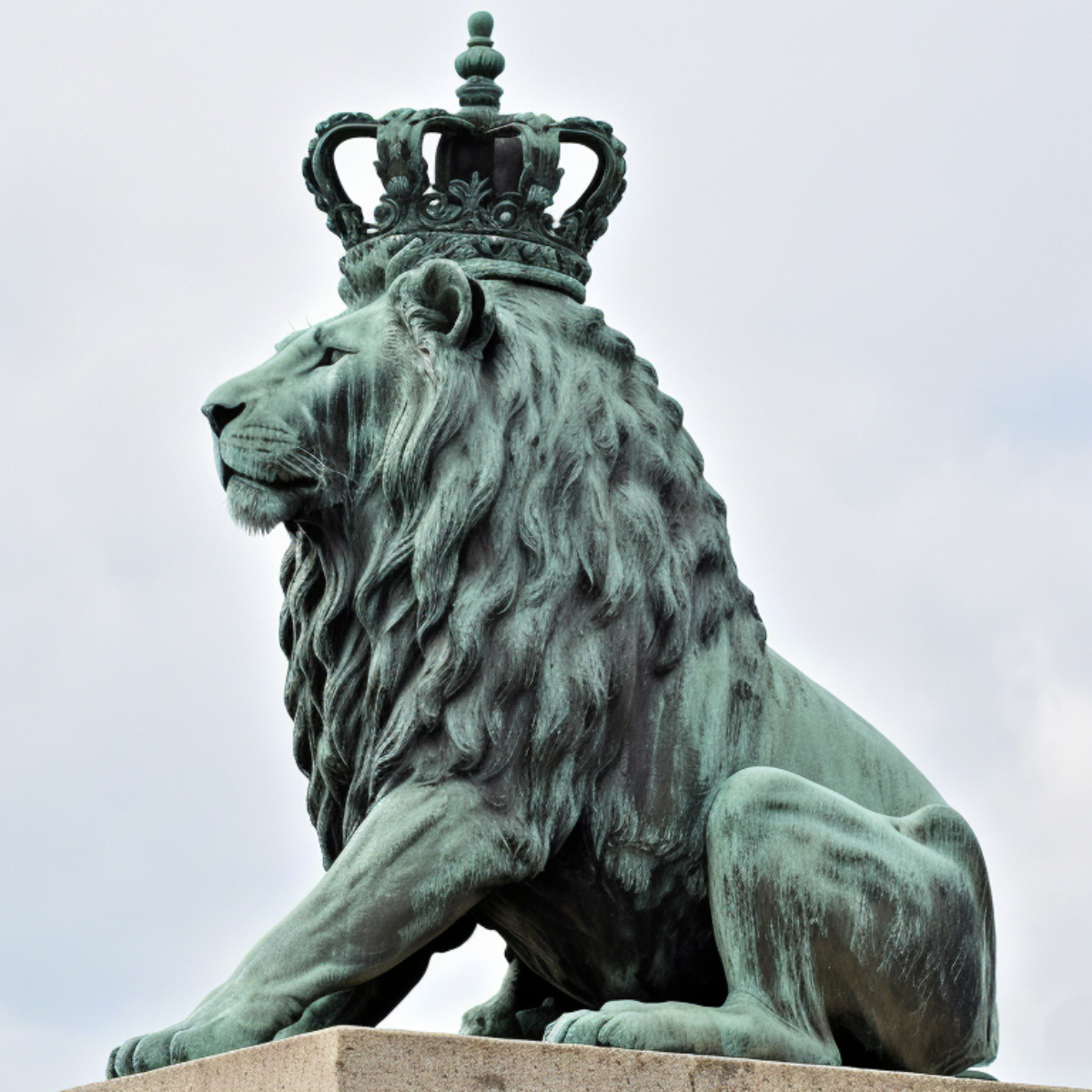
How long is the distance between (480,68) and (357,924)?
2827 millimetres

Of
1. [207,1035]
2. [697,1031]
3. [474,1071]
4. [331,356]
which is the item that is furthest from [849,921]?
[331,356]

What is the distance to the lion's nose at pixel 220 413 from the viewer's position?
19.2 feet

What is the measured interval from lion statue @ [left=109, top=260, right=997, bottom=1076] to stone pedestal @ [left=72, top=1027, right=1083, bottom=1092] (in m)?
0.25

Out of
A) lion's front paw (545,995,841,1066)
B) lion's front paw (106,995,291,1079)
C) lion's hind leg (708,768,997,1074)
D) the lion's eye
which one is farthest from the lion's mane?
lion's front paw (106,995,291,1079)

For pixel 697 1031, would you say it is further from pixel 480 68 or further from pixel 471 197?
pixel 480 68

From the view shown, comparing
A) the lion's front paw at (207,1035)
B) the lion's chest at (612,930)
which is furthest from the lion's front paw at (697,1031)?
the lion's front paw at (207,1035)

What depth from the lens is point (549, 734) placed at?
5.55 m

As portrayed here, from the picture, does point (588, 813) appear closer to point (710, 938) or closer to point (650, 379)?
point (710, 938)

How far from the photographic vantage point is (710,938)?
5.82 m

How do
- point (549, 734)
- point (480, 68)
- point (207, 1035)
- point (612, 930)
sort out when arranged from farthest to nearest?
point (480, 68), point (612, 930), point (549, 734), point (207, 1035)

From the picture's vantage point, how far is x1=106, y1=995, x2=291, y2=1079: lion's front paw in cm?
521

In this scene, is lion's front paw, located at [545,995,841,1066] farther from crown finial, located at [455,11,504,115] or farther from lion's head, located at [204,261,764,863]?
crown finial, located at [455,11,504,115]

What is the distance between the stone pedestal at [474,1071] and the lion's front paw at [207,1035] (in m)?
0.07

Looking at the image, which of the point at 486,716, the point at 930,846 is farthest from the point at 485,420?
the point at 930,846
